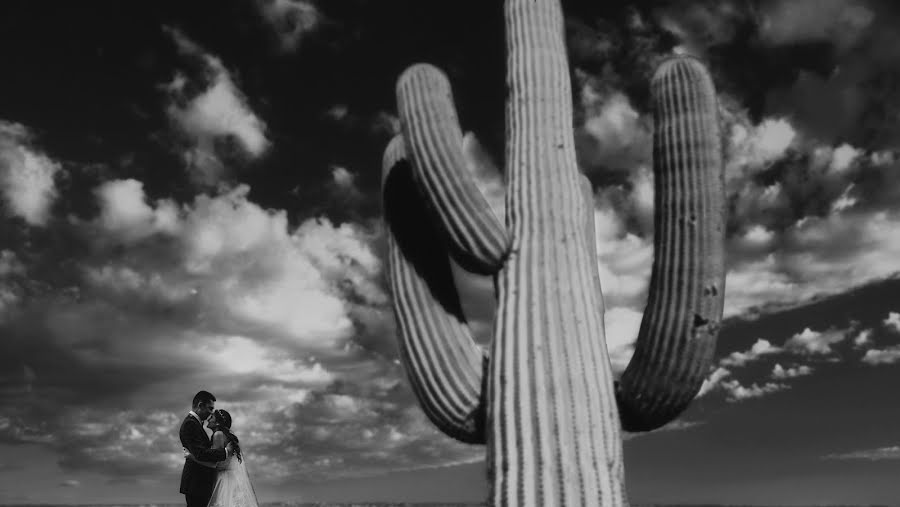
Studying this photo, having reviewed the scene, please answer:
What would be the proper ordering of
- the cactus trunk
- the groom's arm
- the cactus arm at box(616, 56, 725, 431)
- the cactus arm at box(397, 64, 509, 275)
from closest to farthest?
the cactus trunk
the cactus arm at box(616, 56, 725, 431)
the cactus arm at box(397, 64, 509, 275)
the groom's arm

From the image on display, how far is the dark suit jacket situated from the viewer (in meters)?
7.19

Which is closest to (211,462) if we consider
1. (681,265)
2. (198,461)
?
(198,461)

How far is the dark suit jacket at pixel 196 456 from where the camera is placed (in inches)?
283

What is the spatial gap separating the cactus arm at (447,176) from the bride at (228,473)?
3856 millimetres

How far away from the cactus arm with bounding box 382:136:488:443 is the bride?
10.3 feet

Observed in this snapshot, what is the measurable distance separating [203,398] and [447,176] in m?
4.08

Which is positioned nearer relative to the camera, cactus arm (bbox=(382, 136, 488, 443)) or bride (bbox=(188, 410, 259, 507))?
cactus arm (bbox=(382, 136, 488, 443))

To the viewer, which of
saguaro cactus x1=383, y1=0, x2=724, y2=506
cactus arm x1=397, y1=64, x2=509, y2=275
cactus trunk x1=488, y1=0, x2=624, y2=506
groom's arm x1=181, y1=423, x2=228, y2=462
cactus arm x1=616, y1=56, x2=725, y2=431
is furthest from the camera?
groom's arm x1=181, y1=423, x2=228, y2=462

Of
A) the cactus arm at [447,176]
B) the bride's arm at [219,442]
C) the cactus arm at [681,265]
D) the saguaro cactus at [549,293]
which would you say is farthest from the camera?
the bride's arm at [219,442]

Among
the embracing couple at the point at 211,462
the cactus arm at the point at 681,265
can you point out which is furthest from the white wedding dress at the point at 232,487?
the cactus arm at the point at 681,265

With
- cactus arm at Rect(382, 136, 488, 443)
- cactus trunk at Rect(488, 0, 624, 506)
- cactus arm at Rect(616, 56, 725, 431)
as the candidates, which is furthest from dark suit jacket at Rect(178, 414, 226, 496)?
cactus arm at Rect(616, 56, 725, 431)

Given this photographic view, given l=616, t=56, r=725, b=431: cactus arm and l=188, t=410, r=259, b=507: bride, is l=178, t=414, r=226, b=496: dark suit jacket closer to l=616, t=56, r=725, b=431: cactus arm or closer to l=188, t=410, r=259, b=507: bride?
l=188, t=410, r=259, b=507: bride

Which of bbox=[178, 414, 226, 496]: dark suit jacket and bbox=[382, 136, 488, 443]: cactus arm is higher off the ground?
bbox=[382, 136, 488, 443]: cactus arm

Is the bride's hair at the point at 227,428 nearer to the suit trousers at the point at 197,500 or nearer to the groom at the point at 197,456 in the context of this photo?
the groom at the point at 197,456
